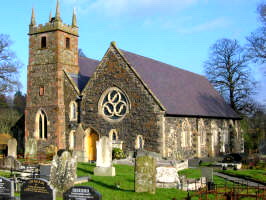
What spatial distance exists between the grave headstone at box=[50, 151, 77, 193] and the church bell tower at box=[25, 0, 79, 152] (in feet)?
46.1

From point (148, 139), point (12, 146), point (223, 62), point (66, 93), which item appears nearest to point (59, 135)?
point (66, 93)

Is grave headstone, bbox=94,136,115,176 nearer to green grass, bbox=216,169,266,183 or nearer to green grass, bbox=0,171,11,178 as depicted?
green grass, bbox=0,171,11,178

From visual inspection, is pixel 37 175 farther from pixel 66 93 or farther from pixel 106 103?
pixel 66 93

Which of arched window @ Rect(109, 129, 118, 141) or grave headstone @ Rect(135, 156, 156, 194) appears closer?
grave headstone @ Rect(135, 156, 156, 194)

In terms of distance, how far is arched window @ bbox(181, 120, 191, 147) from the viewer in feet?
92.8

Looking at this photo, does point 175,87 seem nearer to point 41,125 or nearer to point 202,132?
point 202,132

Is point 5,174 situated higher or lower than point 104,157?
lower

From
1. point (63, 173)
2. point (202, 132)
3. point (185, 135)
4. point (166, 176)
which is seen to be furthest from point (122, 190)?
point (202, 132)

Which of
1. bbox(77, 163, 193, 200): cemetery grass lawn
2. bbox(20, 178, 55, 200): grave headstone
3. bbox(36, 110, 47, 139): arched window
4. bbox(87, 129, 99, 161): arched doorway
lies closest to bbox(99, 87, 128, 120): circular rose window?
bbox(87, 129, 99, 161): arched doorway

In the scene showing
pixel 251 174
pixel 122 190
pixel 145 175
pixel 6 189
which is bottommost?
pixel 251 174

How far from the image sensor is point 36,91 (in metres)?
30.2

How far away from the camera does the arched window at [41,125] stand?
29.6 m

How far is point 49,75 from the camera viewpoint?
29.6 m

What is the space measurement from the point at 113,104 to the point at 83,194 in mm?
17171
